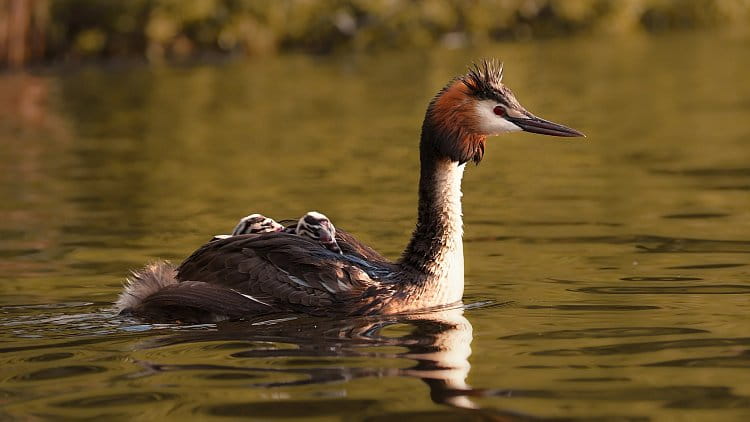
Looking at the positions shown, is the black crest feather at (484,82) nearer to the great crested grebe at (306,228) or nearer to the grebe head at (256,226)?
the great crested grebe at (306,228)

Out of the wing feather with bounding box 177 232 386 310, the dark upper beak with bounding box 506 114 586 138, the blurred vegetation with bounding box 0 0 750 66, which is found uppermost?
the blurred vegetation with bounding box 0 0 750 66

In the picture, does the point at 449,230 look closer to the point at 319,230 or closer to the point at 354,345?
the point at 319,230

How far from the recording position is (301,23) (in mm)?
47469

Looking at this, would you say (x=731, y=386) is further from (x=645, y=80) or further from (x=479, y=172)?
(x=645, y=80)

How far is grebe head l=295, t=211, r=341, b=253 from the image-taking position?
10.5 meters

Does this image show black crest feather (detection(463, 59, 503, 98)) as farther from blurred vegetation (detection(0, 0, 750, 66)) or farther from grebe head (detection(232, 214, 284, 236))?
blurred vegetation (detection(0, 0, 750, 66))

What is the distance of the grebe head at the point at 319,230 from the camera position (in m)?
10.5

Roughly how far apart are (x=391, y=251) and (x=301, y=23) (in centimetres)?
3451

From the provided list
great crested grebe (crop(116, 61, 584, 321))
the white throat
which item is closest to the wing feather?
great crested grebe (crop(116, 61, 584, 321))

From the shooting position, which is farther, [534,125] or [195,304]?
[534,125]

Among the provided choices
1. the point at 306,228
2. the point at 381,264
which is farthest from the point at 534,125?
the point at 306,228

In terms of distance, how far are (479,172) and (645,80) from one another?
1508 cm

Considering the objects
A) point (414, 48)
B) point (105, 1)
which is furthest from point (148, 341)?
point (414, 48)

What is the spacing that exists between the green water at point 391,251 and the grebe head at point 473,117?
1.10m
